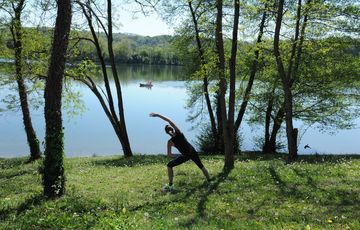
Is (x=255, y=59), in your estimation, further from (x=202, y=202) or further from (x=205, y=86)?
(x=202, y=202)

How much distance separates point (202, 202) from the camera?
1038 cm

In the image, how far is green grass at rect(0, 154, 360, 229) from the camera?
8.08 m

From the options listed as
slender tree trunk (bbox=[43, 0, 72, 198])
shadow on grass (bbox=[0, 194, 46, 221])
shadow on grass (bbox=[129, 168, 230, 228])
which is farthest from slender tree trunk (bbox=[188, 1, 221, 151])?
shadow on grass (bbox=[0, 194, 46, 221])

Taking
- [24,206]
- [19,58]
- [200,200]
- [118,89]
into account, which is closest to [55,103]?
[24,206]

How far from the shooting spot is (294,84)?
29.2 meters

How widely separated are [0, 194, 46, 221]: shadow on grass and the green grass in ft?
0.07

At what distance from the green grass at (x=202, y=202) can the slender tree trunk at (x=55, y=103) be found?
565mm

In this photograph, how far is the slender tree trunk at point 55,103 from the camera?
10.6 metres

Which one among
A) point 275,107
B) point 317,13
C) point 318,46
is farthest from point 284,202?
point 275,107

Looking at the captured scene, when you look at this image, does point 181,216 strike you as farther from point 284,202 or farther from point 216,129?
point 216,129

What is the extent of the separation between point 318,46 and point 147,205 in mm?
19992

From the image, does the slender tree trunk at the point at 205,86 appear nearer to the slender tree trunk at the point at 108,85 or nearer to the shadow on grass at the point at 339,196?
the slender tree trunk at the point at 108,85

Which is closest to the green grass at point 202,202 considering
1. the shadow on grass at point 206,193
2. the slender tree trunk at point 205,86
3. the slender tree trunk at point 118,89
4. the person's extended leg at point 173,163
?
the shadow on grass at point 206,193

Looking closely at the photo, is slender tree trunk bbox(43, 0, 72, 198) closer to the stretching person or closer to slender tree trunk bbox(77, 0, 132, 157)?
the stretching person
